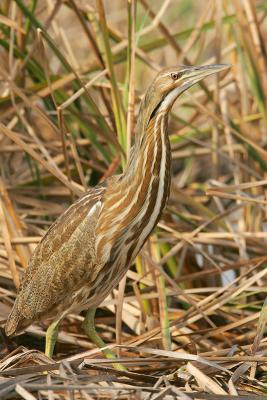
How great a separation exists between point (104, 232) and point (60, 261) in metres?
0.22

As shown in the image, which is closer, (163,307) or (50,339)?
(50,339)

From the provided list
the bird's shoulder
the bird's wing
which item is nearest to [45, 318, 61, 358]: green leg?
the bird's wing

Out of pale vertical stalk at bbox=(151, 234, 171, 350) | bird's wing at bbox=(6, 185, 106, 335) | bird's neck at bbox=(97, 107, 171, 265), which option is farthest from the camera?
pale vertical stalk at bbox=(151, 234, 171, 350)

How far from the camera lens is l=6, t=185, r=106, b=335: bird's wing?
3.30 m

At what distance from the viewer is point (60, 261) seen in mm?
3373

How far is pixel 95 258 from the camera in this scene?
3.28 meters

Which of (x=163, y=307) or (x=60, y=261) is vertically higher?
(x=60, y=261)

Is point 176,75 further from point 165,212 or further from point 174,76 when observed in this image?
point 165,212

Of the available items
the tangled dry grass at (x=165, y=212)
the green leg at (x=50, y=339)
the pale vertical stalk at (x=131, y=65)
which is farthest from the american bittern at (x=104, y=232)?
the pale vertical stalk at (x=131, y=65)

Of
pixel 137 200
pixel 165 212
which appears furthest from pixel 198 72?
pixel 165 212

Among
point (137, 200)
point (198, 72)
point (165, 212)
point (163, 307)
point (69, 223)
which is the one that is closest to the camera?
point (198, 72)

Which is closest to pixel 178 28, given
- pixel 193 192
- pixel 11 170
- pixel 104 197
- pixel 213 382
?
pixel 193 192

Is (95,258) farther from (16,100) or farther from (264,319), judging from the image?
(16,100)

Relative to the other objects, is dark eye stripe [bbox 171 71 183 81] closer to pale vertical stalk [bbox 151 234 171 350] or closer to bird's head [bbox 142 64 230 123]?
bird's head [bbox 142 64 230 123]
